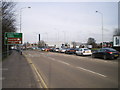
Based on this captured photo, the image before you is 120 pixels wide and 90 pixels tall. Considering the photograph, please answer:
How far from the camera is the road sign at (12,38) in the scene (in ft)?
102

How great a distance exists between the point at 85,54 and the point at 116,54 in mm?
9670

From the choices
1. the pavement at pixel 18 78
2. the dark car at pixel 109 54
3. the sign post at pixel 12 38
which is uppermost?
the sign post at pixel 12 38

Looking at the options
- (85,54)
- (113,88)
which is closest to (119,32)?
(85,54)

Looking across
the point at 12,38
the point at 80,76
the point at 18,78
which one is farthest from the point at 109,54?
the point at 12,38

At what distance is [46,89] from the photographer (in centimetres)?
653

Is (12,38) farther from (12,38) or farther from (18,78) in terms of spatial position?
(18,78)

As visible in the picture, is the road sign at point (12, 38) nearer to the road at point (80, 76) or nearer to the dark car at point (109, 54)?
the dark car at point (109, 54)

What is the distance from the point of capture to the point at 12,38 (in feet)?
108

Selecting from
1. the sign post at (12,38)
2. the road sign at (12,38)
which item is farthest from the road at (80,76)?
the road sign at (12,38)

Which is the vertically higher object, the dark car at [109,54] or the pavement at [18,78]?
the dark car at [109,54]

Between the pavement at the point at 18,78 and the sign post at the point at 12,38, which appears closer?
the pavement at the point at 18,78

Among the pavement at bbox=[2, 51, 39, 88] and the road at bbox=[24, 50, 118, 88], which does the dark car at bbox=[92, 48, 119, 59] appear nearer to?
the road at bbox=[24, 50, 118, 88]

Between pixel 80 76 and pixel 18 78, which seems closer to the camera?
pixel 18 78

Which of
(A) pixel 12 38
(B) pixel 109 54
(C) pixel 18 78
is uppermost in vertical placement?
(A) pixel 12 38
